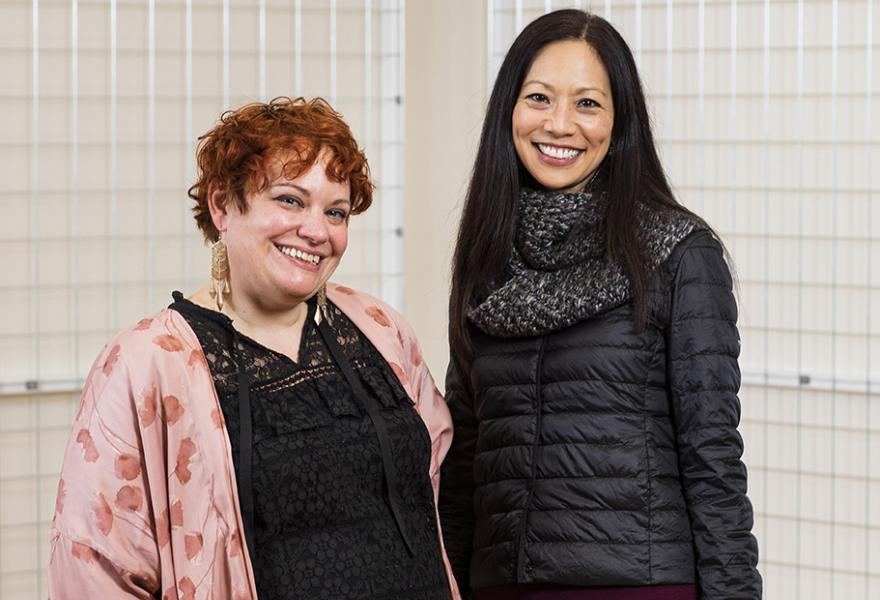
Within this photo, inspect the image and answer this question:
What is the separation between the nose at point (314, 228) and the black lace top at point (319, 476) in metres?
0.16

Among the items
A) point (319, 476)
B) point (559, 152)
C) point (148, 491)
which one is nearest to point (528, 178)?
point (559, 152)

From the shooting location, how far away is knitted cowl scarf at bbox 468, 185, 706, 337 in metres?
1.90

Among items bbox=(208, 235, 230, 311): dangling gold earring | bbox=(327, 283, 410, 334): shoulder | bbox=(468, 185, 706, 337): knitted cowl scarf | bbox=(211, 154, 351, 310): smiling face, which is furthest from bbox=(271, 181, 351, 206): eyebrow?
bbox=(468, 185, 706, 337): knitted cowl scarf

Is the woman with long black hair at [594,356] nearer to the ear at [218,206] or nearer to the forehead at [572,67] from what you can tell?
the forehead at [572,67]

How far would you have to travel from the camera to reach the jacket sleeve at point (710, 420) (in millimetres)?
1847

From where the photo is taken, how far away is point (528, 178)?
210cm

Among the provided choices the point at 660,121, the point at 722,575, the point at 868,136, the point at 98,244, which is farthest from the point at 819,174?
the point at 98,244

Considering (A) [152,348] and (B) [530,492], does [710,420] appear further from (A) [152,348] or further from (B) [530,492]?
(A) [152,348]

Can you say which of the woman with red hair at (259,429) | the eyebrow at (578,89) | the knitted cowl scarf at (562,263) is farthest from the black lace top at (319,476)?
the eyebrow at (578,89)

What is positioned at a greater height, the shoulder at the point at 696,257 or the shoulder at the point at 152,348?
the shoulder at the point at 696,257

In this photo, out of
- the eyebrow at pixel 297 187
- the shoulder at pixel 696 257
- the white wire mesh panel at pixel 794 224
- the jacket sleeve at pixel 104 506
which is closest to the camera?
the jacket sleeve at pixel 104 506

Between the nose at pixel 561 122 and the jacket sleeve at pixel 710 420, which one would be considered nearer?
the jacket sleeve at pixel 710 420

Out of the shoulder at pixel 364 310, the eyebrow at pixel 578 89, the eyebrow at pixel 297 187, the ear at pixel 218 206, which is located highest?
the eyebrow at pixel 578 89

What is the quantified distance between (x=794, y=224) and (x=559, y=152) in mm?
1033
